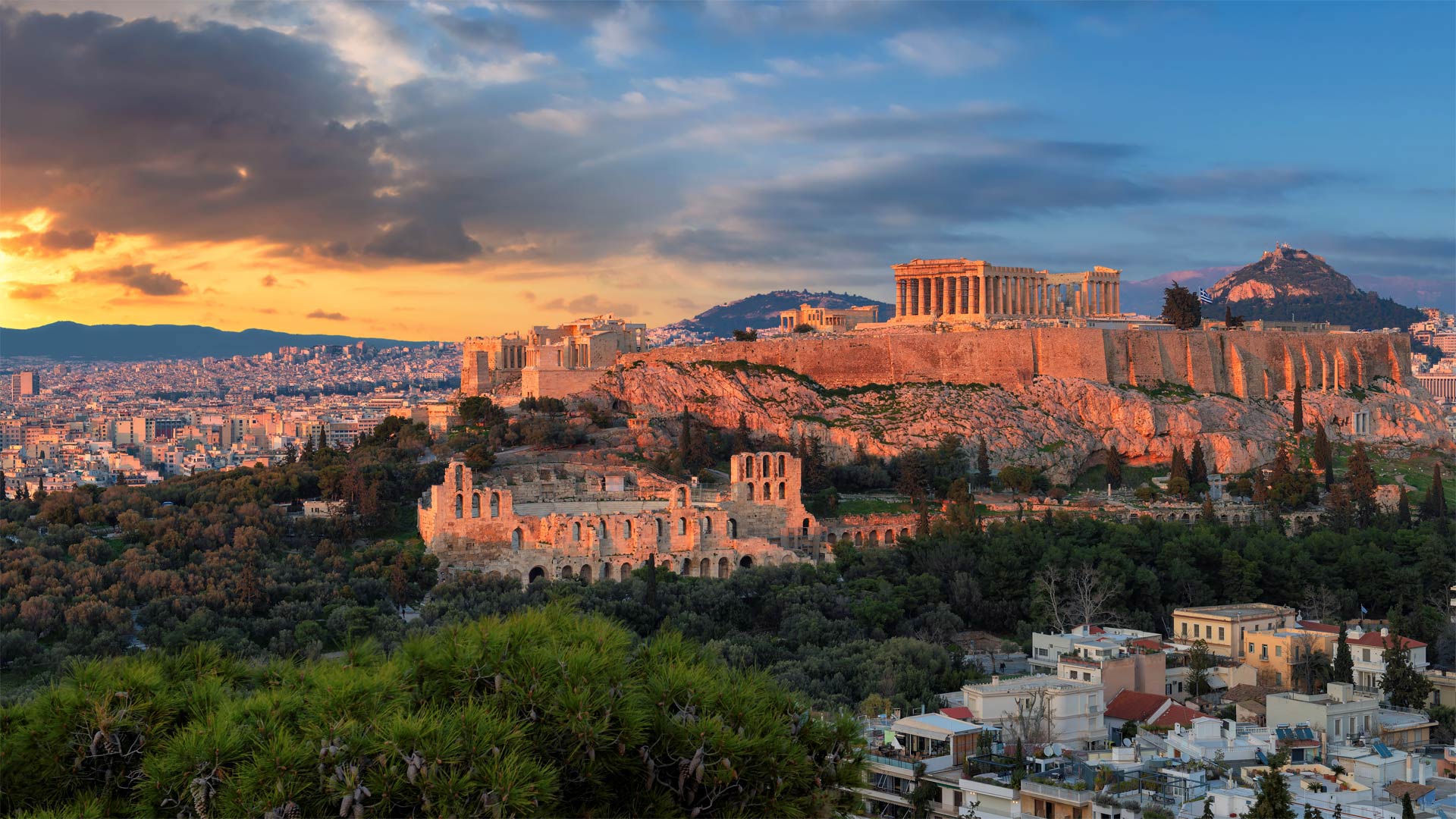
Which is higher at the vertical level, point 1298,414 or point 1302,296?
point 1302,296

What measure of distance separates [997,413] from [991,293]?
54.8 ft

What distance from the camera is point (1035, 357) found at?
73.8m

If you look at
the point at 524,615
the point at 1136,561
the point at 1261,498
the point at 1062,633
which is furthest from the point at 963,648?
the point at 524,615

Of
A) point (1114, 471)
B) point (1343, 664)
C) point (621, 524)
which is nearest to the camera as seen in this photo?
point (1343, 664)

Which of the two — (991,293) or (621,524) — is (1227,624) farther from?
(991,293)

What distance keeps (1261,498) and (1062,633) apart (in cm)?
2195

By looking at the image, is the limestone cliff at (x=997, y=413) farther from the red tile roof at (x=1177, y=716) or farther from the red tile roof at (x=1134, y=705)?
the red tile roof at (x=1177, y=716)

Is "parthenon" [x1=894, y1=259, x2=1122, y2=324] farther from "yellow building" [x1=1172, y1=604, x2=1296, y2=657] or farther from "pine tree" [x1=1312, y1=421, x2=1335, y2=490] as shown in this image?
"yellow building" [x1=1172, y1=604, x2=1296, y2=657]

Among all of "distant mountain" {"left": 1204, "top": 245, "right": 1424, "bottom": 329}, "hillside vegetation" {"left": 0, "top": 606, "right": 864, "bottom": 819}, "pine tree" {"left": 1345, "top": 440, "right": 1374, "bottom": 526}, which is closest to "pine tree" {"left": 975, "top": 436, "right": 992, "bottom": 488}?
"pine tree" {"left": 1345, "top": 440, "right": 1374, "bottom": 526}

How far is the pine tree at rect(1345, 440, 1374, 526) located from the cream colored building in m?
32.8

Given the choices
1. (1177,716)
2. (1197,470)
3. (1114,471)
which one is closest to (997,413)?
(1114,471)

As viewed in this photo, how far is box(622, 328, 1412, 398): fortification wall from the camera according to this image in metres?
73.6

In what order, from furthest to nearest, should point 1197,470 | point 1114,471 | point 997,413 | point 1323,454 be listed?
point 997,413 → point 1323,454 → point 1114,471 → point 1197,470

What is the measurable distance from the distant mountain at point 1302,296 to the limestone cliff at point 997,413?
260 ft
